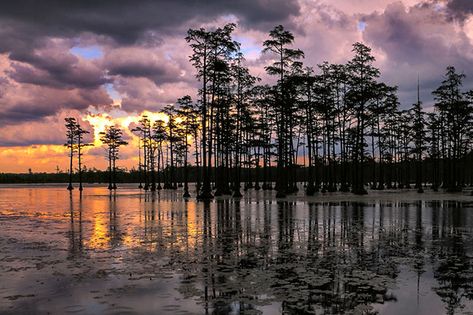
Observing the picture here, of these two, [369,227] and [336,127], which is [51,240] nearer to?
[369,227]

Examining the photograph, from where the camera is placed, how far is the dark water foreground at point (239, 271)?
7.54 meters

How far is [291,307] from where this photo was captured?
7277mm

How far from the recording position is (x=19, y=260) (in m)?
12.2

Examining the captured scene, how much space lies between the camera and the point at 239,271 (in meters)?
10.2

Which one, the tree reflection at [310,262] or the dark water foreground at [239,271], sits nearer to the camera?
the dark water foreground at [239,271]

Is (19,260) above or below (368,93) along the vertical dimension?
below

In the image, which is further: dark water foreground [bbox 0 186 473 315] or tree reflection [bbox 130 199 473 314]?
tree reflection [bbox 130 199 473 314]

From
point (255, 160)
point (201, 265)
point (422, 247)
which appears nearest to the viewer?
point (201, 265)

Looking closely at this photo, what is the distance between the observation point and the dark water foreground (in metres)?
7.54

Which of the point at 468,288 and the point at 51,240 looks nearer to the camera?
the point at 468,288

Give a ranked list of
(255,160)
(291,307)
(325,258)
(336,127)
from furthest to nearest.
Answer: (255,160)
(336,127)
(325,258)
(291,307)

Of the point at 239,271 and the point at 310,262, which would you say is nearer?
the point at 239,271

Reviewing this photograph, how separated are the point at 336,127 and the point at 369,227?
51549 mm

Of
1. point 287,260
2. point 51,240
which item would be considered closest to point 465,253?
point 287,260
